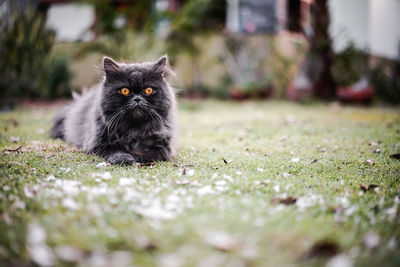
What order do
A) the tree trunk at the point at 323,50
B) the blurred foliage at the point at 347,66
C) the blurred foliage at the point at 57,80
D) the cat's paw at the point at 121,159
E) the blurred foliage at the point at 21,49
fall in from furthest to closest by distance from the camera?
the blurred foliage at the point at 347,66 < the blurred foliage at the point at 57,80 < the tree trunk at the point at 323,50 < the blurred foliage at the point at 21,49 < the cat's paw at the point at 121,159

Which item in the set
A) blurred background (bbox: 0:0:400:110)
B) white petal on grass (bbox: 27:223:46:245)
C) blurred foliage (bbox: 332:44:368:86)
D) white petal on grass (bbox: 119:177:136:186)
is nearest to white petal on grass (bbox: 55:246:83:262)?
white petal on grass (bbox: 27:223:46:245)

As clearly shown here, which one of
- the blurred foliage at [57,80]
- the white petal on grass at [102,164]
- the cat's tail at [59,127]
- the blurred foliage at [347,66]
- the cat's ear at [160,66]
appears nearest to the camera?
the white petal on grass at [102,164]

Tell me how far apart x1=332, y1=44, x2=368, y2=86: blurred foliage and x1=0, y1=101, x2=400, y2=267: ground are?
7.59m

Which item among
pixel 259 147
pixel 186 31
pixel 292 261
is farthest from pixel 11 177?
pixel 186 31

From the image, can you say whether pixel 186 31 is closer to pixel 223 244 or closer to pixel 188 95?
pixel 188 95

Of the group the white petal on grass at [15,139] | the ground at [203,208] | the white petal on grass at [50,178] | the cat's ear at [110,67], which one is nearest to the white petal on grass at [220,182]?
the ground at [203,208]

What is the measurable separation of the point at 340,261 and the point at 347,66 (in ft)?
33.8

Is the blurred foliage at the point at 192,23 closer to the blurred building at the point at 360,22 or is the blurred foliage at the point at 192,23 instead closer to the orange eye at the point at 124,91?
the blurred building at the point at 360,22

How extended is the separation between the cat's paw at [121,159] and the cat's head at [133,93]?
1.12 feet

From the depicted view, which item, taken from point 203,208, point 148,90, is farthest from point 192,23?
point 203,208

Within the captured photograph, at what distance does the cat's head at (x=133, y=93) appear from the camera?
2.77m

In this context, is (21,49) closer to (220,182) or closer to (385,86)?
(220,182)

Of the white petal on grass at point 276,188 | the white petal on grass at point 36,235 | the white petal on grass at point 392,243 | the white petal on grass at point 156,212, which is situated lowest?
the white petal on grass at point 392,243

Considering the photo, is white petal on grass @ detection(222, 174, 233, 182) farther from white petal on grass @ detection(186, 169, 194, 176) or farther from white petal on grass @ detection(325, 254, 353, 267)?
white petal on grass @ detection(325, 254, 353, 267)
